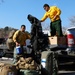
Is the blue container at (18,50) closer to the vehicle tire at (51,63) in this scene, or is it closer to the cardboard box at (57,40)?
the cardboard box at (57,40)

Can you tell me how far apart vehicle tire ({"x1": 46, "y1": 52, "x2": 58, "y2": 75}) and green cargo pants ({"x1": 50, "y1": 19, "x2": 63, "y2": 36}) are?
1.64 metres

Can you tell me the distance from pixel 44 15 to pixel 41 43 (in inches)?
59.3

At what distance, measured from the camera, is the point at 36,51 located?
436 inches

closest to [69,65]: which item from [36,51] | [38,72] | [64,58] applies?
[64,58]

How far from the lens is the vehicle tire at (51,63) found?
9.88m

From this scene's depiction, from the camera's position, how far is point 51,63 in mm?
9922

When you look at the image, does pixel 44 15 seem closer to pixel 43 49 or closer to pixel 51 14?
pixel 51 14

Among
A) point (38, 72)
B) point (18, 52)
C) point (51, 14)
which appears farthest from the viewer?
point (51, 14)

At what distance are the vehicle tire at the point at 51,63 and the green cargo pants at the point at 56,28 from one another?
1640 mm

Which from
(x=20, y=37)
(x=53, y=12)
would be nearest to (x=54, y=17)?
(x=53, y=12)

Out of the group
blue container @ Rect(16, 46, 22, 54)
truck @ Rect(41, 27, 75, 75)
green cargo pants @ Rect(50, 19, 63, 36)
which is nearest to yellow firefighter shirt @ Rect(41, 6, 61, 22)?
green cargo pants @ Rect(50, 19, 63, 36)

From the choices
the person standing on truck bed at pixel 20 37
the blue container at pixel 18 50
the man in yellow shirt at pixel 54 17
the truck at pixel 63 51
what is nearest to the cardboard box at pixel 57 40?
the truck at pixel 63 51

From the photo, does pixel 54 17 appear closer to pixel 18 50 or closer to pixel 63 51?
pixel 63 51

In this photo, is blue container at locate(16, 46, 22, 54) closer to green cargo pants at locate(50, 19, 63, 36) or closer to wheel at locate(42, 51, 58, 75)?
wheel at locate(42, 51, 58, 75)
